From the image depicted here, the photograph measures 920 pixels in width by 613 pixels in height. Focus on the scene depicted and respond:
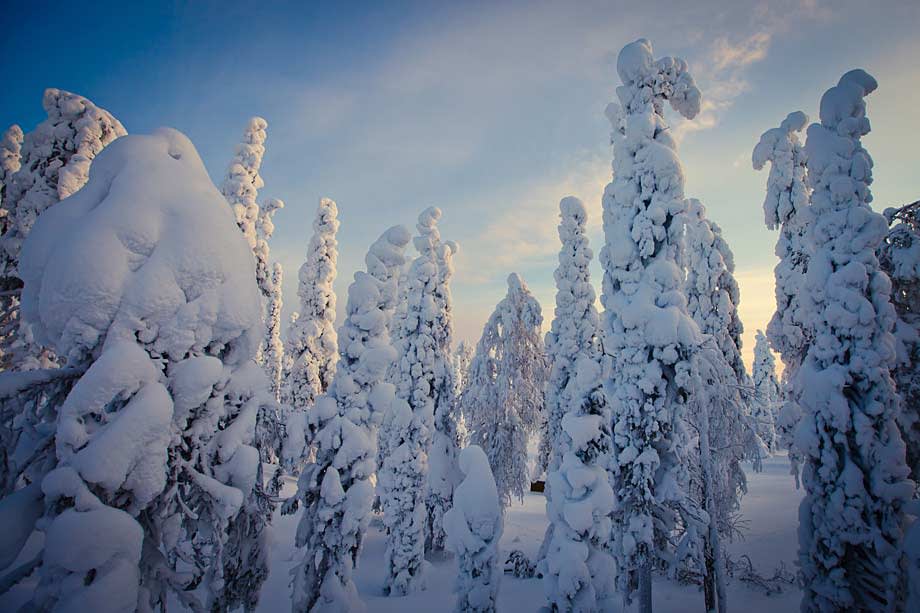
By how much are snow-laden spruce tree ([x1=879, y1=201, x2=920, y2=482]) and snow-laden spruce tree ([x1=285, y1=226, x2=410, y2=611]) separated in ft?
39.5

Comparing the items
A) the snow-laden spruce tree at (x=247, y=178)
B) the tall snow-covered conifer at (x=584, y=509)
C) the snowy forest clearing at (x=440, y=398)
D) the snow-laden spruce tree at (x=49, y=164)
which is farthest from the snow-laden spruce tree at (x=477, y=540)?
the snow-laden spruce tree at (x=247, y=178)

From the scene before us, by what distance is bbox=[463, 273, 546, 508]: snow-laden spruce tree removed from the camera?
1792 centimetres

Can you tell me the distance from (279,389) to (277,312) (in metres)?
8.56

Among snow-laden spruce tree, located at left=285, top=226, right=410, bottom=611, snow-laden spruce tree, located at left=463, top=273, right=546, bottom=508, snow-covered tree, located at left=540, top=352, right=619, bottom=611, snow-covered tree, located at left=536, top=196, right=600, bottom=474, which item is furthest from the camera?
snow-laden spruce tree, located at left=463, top=273, right=546, bottom=508

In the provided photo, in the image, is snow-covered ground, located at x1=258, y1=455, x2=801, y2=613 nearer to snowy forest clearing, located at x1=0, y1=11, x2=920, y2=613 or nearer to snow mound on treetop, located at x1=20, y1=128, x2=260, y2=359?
snowy forest clearing, located at x1=0, y1=11, x2=920, y2=613

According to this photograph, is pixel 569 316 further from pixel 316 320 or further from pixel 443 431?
pixel 316 320

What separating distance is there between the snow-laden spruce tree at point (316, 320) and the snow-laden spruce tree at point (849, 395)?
20.4 metres

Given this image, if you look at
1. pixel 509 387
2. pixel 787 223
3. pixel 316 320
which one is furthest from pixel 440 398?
pixel 787 223

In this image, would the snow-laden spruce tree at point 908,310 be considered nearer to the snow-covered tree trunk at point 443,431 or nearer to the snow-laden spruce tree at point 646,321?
the snow-laden spruce tree at point 646,321

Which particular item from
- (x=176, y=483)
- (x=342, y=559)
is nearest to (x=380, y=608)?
(x=342, y=559)

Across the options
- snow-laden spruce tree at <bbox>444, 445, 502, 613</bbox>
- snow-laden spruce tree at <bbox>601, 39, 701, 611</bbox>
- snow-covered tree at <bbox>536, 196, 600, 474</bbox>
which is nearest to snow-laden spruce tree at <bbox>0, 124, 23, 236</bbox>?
snow-laden spruce tree at <bbox>444, 445, 502, 613</bbox>

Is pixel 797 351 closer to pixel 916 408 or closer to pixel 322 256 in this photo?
pixel 916 408

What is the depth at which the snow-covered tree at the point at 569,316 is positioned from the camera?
15.2m

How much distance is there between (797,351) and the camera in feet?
45.3
